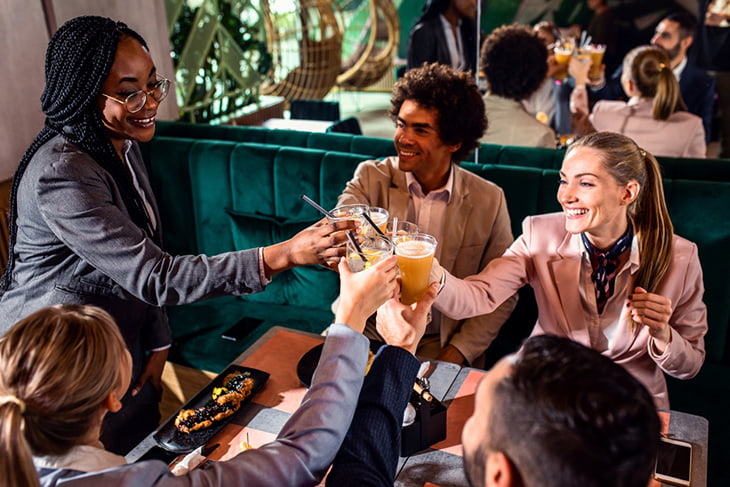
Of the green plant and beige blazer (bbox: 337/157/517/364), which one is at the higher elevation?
the green plant

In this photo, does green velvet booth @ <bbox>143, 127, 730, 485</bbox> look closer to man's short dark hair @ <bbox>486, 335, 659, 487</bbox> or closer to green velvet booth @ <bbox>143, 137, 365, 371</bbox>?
green velvet booth @ <bbox>143, 137, 365, 371</bbox>

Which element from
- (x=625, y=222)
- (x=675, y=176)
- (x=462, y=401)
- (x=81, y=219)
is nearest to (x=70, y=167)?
(x=81, y=219)

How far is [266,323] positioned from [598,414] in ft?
7.28

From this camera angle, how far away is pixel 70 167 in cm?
157

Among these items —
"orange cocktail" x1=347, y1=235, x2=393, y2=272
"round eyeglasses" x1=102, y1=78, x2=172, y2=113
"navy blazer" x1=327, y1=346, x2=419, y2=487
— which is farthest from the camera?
"round eyeglasses" x1=102, y1=78, x2=172, y2=113

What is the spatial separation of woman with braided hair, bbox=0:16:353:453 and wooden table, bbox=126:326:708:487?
294mm

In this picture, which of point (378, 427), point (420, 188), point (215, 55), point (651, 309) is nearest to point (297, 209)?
point (420, 188)

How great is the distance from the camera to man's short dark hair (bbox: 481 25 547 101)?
11.5ft

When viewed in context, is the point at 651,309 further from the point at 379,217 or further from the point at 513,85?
the point at 513,85

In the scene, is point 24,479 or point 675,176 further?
point 675,176

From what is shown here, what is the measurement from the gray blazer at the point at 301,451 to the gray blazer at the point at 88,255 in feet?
1.82

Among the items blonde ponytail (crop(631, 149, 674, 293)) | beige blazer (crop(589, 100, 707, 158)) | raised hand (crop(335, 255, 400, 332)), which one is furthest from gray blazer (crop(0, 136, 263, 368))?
beige blazer (crop(589, 100, 707, 158))

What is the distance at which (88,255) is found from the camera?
1581mm

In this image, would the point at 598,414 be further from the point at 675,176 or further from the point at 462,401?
the point at 675,176
